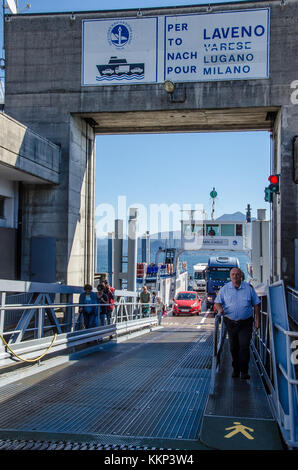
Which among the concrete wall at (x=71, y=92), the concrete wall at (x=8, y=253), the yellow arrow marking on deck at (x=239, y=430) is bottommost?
the yellow arrow marking on deck at (x=239, y=430)

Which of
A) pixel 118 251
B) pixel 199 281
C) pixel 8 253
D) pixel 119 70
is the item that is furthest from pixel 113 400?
pixel 199 281

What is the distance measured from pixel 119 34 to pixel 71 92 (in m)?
2.73

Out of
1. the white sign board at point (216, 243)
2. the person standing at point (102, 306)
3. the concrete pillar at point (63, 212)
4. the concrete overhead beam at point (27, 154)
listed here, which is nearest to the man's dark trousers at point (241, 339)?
the person standing at point (102, 306)

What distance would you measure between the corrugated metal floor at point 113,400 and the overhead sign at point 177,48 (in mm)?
10970

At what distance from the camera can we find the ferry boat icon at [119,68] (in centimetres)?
1662

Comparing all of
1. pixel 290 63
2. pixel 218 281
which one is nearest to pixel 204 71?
pixel 290 63

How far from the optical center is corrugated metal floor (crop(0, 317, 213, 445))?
15.4 feet

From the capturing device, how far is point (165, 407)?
5.50 metres

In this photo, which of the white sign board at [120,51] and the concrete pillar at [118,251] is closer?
the white sign board at [120,51]

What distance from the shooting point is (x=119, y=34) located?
16828 millimetres

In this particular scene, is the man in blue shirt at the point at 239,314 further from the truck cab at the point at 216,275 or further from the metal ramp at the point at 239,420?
the truck cab at the point at 216,275

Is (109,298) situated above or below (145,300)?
above

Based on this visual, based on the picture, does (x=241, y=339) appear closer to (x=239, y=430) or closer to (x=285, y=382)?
(x=285, y=382)

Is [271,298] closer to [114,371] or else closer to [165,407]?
[165,407]
